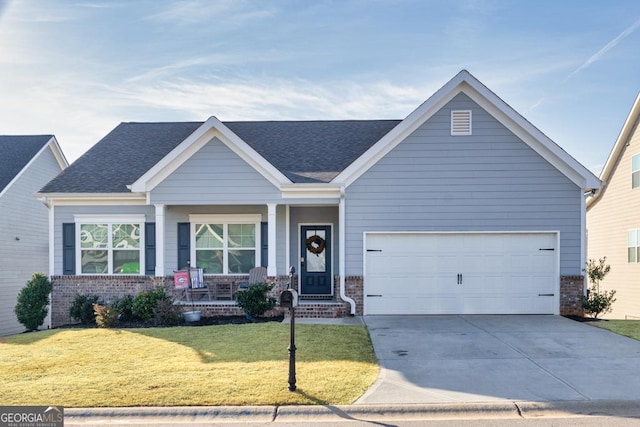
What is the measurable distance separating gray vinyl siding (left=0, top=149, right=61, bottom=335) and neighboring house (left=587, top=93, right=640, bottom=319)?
2363 centimetres

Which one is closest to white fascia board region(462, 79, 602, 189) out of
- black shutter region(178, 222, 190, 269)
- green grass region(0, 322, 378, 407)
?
green grass region(0, 322, 378, 407)

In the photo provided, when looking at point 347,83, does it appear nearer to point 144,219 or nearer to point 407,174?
point 407,174

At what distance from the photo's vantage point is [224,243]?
15.6 metres

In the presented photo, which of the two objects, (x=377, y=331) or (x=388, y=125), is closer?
(x=377, y=331)

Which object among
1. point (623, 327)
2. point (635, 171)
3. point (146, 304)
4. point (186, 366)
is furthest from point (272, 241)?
point (635, 171)

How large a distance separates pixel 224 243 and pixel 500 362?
370 inches

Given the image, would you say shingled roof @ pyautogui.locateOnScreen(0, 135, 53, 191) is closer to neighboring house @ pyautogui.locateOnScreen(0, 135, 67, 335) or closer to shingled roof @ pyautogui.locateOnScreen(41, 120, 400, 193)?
neighboring house @ pyautogui.locateOnScreen(0, 135, 67, 335)

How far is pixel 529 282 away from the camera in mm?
13883

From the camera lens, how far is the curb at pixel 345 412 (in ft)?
20.6

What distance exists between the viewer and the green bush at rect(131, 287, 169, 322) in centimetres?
1312

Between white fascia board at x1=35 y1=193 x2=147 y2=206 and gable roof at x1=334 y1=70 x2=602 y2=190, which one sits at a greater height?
gable roof at x1=334 y1=70 x2=602 y2=190

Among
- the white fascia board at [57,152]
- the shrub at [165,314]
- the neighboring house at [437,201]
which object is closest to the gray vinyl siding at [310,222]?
the neighboring house at [437,201]

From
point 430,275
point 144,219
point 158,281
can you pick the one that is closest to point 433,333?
point 430,275

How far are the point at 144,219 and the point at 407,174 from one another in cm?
817
